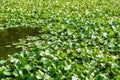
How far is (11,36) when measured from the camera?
972 cm

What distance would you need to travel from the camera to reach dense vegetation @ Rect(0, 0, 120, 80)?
5.97 meters

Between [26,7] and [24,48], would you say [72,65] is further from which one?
[26,7]

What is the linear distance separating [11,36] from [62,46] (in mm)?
2378

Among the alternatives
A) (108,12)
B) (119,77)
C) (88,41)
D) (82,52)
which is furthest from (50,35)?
(108,12)

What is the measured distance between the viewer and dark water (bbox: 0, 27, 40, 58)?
26.6 ft

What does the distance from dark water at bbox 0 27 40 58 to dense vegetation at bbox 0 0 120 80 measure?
26cm

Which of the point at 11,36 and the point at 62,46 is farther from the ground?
the point at 11,36

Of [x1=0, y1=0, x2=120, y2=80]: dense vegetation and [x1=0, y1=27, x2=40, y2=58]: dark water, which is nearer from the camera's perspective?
[x1=0, y1=0, x2=120, y2=80]: dense vegetation

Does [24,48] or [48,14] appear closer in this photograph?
[24,48]

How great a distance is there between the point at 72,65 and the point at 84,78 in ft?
1.83

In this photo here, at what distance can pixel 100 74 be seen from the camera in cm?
601

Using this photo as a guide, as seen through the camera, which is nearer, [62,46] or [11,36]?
[62,46]

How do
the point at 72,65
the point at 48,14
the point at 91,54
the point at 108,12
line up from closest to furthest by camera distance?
the point at 72,65
the point at 91,54
the point at 48,14
the point at 108,12

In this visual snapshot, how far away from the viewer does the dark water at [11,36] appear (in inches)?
320
